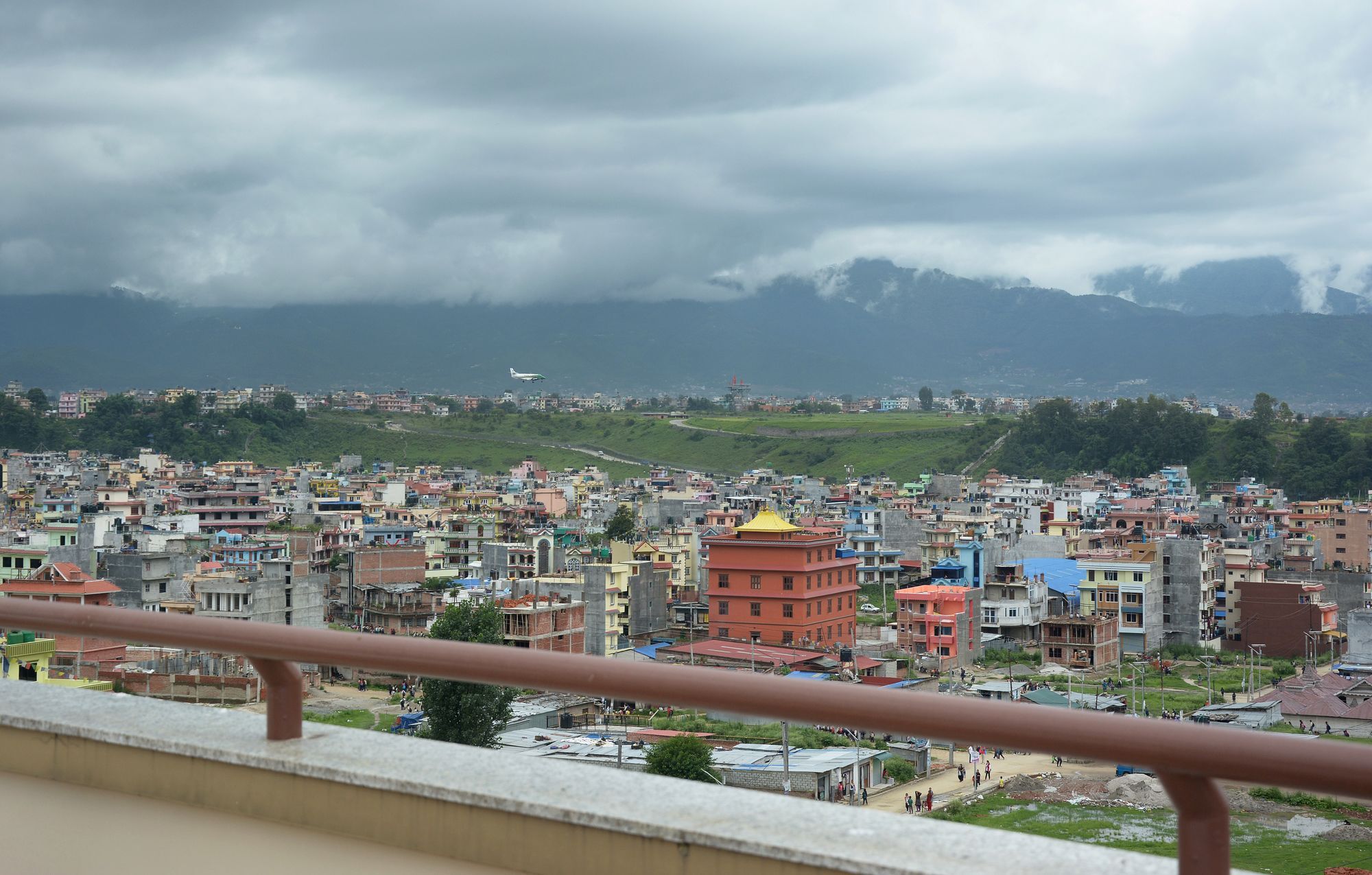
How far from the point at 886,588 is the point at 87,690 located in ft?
92.7

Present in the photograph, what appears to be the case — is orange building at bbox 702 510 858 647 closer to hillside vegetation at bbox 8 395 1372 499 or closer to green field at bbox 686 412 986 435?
hillside vegetation at bbox 8 395 1372 499

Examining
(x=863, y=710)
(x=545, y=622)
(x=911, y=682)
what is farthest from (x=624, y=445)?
(x=863, y=710)

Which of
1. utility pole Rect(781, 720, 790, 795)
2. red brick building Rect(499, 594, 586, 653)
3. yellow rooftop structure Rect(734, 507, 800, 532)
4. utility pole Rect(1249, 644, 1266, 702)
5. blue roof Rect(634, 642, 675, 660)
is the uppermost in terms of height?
utility pole Rect(781, 720, 790, 795)

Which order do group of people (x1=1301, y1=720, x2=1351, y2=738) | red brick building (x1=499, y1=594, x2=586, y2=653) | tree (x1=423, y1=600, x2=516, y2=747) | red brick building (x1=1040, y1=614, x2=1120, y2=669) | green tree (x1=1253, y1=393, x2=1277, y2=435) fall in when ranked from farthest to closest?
1. green tree (x1=1253, y1=393, x2=1277, y2=435)
2. red brick building (x1=1040, y1=614, x2=1120, y2=669)
3. red brick building (x1=499, y1=594, x2=586, y2=653)
4. group of people (x1=1301, y1=720, x2=1351, y2=738)
5. tree (x1=423, y1=600, x2=516, y2=747)

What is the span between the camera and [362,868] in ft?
4.68

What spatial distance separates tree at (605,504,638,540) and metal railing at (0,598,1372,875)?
28711mm

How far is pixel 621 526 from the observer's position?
3180cm

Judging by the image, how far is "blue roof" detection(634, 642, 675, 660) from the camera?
62.7 feet

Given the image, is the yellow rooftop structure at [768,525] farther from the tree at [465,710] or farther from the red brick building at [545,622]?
the tree at [465,710]

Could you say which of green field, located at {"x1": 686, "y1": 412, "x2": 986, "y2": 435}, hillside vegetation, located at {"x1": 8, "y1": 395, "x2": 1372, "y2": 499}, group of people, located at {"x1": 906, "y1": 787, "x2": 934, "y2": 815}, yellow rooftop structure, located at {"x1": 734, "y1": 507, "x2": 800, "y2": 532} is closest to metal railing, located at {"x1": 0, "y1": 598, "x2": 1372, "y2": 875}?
group of people, located at {"x1": 906, "y1": 787, "x2": 934, "y2": 815}

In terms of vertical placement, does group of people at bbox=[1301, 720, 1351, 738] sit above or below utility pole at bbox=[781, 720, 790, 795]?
below

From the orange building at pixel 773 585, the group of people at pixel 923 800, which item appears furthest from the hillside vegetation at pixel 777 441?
the group of people at pixel 923 800

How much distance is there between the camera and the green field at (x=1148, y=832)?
1219 millimetres

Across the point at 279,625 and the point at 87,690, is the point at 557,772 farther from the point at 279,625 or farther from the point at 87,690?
the point at 87,690
